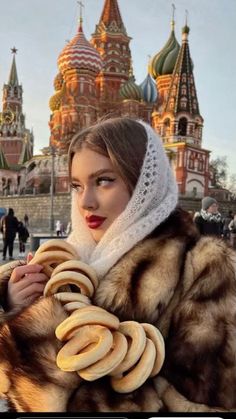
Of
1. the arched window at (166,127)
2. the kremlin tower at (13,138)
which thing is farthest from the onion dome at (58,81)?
the arched window at (166,127)

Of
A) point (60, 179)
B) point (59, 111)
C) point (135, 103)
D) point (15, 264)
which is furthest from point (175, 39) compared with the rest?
point (15, 264)

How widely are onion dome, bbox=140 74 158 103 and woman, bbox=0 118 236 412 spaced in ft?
119

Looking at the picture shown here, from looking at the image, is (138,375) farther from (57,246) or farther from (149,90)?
(149,90)

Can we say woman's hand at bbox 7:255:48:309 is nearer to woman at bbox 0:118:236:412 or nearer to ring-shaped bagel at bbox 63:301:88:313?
woman at bbox 0:118:236:412

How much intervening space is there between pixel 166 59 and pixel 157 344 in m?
38.3

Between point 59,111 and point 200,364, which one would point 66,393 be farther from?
point 59,111

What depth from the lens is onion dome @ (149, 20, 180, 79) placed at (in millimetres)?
36625

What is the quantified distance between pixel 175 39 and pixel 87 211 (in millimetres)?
39562

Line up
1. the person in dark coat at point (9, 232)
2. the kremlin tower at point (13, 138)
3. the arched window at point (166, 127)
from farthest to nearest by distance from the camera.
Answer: the kremlin tower at point (13, 138)
the arched window at point (166, 127)
the person in dark coat at point (9, 232)

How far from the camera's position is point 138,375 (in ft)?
2.81

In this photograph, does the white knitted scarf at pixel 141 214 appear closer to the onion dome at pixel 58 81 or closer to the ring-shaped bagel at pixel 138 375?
the ring-shaped bagel at pixel 138 375

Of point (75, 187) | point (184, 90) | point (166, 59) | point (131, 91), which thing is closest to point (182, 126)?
point (184, 90)

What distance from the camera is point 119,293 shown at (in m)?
1.00

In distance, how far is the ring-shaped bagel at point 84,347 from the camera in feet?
2.74
